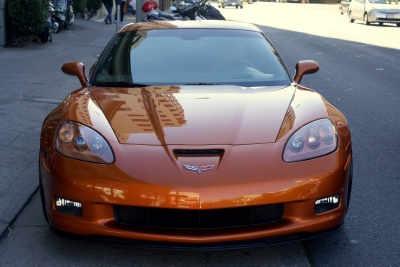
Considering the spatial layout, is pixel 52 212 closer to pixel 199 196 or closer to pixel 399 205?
pixel 199 196

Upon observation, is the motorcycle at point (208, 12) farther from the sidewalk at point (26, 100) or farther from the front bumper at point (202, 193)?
the front bumper at point (202, 193)

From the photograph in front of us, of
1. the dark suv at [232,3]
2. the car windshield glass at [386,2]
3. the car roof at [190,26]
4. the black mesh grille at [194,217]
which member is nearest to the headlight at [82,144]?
the black mesh grille at [194,217]

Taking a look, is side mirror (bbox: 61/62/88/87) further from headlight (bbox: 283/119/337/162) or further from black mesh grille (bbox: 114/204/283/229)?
headlight (bbox: 283/119/337/162)

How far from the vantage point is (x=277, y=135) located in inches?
155

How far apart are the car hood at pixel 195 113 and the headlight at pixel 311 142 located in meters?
0.13

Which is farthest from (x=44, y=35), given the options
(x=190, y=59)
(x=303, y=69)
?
(x=303, y=69)

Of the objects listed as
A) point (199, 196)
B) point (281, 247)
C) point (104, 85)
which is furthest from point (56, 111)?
point (281, 247)

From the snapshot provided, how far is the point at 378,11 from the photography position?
28922mm

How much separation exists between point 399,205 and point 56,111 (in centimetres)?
261

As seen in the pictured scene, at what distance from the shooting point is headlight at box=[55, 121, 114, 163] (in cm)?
380

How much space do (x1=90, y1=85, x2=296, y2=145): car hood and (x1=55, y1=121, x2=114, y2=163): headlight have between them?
0.13 m

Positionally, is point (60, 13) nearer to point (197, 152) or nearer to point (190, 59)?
point (190, 59)

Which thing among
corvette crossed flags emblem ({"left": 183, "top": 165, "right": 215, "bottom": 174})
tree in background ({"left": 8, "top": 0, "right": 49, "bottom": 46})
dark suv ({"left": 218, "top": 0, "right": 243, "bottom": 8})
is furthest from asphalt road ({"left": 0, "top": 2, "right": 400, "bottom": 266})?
dark suv ({"left": 218, "top": 0, "right": 243, "bottom": 8})

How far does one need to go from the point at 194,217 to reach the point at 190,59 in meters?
1.99
